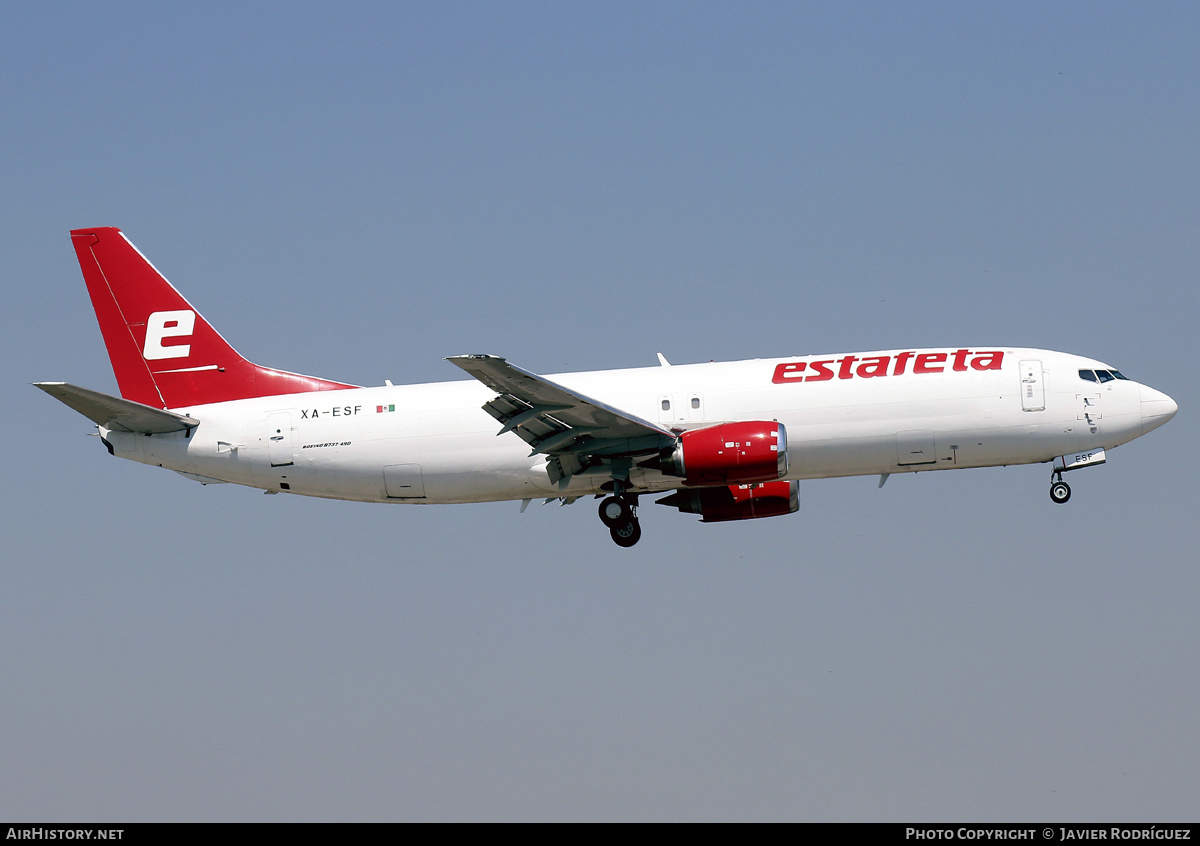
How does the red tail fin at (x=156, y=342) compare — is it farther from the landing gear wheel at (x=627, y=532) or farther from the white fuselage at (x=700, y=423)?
the landing gear wheel at (x=627, y=532)

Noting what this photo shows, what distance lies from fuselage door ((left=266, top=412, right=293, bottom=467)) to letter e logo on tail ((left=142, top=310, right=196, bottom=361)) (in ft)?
15.3

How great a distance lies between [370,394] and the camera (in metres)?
39.9

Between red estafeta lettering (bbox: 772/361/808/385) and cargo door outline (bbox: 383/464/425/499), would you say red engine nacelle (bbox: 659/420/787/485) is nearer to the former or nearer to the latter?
red estafeta lettering (bbox: 772/361/808/385)

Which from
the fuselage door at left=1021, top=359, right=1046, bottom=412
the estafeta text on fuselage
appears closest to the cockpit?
the fuselage door at left=1021, top=359, right=1046, bottom=412

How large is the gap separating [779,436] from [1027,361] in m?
7.72

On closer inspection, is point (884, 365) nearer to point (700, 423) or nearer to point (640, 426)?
point (700, 423)

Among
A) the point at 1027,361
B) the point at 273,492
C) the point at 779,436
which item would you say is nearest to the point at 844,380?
the point at 779,436

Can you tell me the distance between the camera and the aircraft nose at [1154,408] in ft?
124

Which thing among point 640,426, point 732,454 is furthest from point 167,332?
point 732,454

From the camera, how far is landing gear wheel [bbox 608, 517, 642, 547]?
39594mm

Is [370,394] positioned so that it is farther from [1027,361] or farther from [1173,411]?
[1173,411]

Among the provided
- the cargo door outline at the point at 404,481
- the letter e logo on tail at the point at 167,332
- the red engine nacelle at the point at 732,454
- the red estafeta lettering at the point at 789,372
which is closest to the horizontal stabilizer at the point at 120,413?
the letter e logo on tail at the point at 167,332
